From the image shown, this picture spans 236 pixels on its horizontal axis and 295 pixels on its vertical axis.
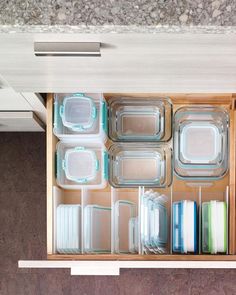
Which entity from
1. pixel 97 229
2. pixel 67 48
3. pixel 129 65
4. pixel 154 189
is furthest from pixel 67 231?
pixel 67 48

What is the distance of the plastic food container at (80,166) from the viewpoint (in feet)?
7.20

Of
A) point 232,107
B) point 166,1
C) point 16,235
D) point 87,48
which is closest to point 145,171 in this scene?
point 232,107

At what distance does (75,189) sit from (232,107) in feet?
1.99

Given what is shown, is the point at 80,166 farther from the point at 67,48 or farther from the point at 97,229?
the point at 67,48

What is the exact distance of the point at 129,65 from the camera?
1566 millimetres

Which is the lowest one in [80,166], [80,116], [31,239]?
[31,239]

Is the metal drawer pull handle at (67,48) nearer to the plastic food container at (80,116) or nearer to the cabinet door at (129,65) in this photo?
the cabinet door at (129,65)

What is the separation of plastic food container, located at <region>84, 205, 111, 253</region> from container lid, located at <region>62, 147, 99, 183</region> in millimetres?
104

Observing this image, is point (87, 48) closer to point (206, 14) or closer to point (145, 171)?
point (206, 14)

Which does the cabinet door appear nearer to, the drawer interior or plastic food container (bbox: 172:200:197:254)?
the drawer interior

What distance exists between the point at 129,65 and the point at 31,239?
1.37m

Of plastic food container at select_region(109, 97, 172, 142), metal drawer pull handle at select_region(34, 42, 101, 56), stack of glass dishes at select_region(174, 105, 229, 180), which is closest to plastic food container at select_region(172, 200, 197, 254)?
stack of glass dishes at select_region(174, 105, 229, 180)

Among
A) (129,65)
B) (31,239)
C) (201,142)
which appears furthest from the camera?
(31,239)

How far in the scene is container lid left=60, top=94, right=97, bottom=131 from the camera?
212 cm
